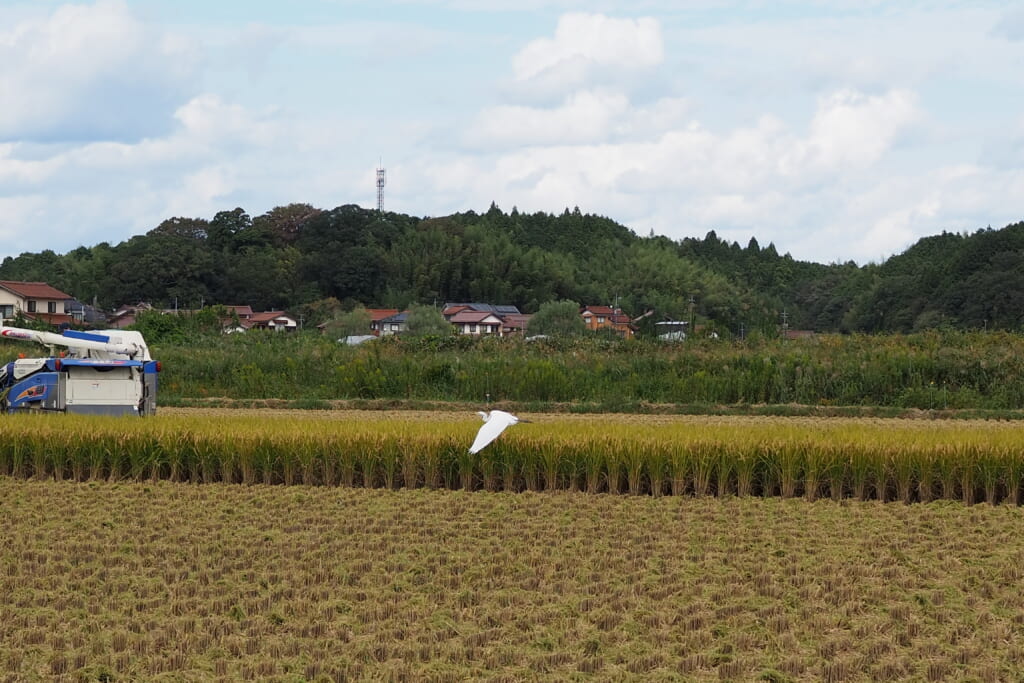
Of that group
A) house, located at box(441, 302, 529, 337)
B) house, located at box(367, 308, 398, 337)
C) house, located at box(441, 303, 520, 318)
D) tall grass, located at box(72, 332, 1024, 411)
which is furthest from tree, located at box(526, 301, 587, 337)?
tall grass, located at box(72, 332, 1024, 411)

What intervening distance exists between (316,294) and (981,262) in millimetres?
45495

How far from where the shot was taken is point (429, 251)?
295ft

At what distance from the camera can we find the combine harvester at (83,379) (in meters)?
18.1

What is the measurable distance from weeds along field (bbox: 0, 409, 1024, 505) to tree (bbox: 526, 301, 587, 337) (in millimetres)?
42414

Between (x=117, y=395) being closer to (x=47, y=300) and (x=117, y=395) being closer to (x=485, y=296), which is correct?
(x=47, y=300)

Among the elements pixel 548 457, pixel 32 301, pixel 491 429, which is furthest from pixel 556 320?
pixel 491 429

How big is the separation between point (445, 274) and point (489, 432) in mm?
76498

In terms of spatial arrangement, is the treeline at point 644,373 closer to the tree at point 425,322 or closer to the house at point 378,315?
the tree at point 425,322

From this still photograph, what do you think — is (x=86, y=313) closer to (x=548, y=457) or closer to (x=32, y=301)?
(x=32, y=301)

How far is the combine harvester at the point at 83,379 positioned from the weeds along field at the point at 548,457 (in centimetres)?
263

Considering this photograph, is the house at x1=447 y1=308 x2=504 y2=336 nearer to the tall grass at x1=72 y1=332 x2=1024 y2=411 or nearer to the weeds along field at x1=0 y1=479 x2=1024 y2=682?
the tall grass at x1=72 y1=332 x2=1024 y2=411

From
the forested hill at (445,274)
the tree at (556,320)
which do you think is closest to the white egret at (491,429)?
the tree at (556,320)

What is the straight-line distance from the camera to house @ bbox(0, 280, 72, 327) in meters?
58.3

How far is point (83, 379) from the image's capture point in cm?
1819
